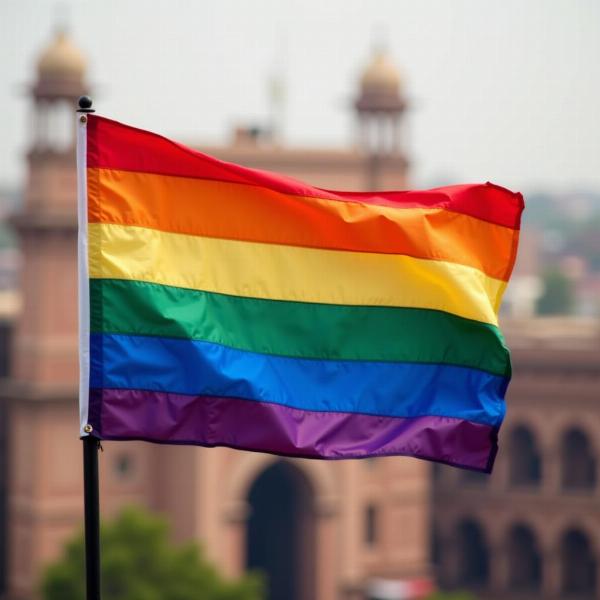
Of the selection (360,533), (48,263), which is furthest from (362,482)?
(48,263)

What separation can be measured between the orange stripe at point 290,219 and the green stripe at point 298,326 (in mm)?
369

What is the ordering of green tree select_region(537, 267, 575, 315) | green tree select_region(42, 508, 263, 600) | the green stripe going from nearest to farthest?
1. the green stripe
2. green tree select_region(42, 508, 263, 600)
3. green tree select_region(537, 267, 575, 315)

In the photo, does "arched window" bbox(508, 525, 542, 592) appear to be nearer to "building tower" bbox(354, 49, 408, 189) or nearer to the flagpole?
"building tower" bbox(354, 49, 408, 189)

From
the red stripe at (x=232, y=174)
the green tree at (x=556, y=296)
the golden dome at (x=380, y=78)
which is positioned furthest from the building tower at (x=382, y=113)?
the green tree at (x=556, y=296)

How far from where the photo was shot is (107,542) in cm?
5966

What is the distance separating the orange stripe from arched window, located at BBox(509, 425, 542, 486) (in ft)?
191

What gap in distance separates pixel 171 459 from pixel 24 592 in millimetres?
4923

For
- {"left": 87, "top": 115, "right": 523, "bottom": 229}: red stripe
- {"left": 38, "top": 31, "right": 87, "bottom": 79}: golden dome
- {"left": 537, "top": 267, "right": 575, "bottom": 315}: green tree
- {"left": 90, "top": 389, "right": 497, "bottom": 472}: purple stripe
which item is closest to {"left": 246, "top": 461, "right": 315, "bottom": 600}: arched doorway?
{"left": 38, "top": 31, "right": 87, "bottom": 79}: golden dome

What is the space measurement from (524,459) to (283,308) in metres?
59.3

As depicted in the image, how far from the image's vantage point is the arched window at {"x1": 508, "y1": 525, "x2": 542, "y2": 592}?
73000 mm

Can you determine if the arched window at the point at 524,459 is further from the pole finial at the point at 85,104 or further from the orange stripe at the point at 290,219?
the pole finial at the point at 85,104

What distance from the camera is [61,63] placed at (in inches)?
2574

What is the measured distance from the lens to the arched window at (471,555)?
74.2 m

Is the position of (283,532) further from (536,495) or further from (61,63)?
(61,63)
